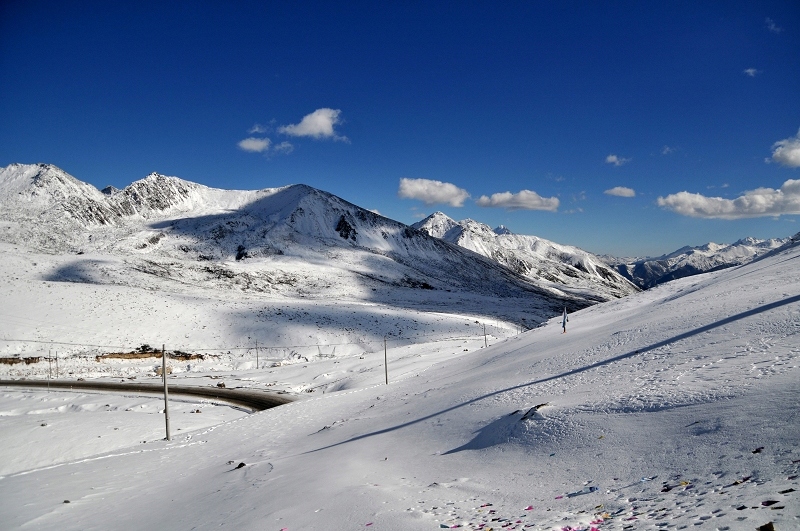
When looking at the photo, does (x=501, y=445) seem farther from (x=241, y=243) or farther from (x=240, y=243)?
(x=240, y=243)

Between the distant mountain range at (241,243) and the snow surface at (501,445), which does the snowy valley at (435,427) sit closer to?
the snow surface at (501,445)

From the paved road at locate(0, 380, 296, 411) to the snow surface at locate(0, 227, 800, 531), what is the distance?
2692 millimetres

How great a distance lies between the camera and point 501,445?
9953mm

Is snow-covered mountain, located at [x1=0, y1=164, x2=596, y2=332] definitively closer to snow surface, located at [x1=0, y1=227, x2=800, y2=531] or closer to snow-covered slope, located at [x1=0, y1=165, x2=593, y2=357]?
snow-covered slope, located at [x1=0, y1=165, x2=593, y2=357]

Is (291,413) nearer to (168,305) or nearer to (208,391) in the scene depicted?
(208,391)

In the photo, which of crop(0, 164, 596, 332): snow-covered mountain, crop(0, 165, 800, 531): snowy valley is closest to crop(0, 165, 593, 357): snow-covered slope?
crop(0, 164, 596, 332): snow-covered mountain

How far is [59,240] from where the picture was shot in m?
109

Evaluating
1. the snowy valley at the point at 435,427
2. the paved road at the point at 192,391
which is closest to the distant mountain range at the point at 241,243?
the snowy valley at the point at 435,427

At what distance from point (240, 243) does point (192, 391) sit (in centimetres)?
10205

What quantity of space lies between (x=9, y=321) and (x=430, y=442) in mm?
57741

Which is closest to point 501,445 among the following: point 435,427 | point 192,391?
point 435,427

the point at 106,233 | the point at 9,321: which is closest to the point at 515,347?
the point at 9,321

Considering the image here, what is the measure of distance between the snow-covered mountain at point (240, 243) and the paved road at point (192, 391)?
3875 cm

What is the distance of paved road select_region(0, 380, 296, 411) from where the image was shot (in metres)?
29.7
